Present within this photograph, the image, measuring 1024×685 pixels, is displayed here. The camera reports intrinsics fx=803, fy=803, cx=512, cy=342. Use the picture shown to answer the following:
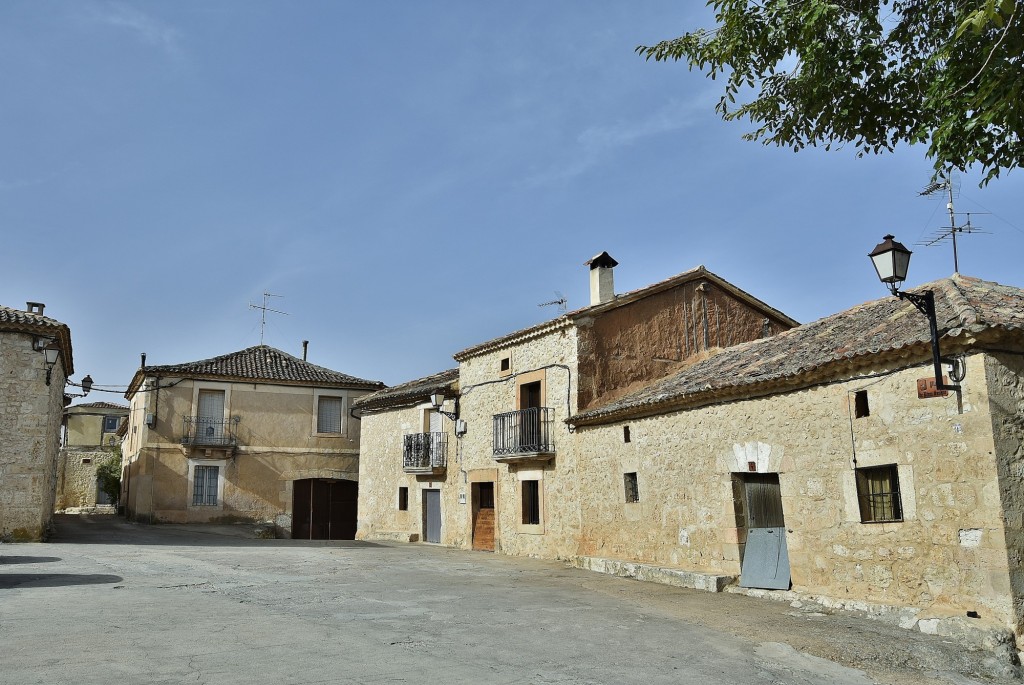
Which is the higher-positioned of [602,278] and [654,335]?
[602,278]

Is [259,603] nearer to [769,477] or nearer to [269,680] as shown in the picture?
[269,680]

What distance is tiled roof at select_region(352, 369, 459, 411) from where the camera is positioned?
2109cm

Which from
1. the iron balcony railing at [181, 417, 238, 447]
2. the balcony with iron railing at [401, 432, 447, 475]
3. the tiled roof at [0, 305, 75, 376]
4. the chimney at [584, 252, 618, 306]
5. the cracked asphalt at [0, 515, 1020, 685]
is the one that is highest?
the chimney at [584, 252, 618, 306]

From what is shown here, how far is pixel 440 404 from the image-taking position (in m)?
20.1

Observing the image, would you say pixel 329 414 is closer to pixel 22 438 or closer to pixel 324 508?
pixel 324 508

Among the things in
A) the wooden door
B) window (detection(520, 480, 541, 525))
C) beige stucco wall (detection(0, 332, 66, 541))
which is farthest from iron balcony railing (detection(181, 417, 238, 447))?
window (detection(520, 480, 541, 525))

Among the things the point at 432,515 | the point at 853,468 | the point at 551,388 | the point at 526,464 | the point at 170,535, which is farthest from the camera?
the point at 432,515

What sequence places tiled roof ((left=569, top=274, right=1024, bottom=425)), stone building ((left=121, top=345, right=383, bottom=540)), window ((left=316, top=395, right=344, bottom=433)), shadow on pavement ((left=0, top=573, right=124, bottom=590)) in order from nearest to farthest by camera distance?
tiled roof ((left=569, top=274, right=1024, bottom=425)) < shadow on pavement ((left=0, top=573, right=124, bottom=590)) < stone building ((left=121, top=345, right=383, bottom=540)) < window ((left=316, top=395, right=344, bottom=433))

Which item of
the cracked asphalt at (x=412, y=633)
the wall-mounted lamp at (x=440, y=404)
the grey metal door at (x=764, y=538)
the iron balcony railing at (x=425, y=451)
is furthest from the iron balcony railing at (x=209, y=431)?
the grey metal door at (x=764, y=538)

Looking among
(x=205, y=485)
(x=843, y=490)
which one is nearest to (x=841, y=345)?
(x=843, y=490)

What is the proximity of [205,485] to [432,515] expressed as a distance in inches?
344

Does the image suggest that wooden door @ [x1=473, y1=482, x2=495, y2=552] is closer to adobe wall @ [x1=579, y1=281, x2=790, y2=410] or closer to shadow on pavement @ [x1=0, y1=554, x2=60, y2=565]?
adobe wall @ [x1=579, y1=281, x2=790, y2=410]

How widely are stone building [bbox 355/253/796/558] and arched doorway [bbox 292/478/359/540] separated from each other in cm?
698

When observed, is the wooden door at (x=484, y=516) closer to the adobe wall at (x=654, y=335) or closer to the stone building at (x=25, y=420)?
the adobe wall at (x=654, y=335)
